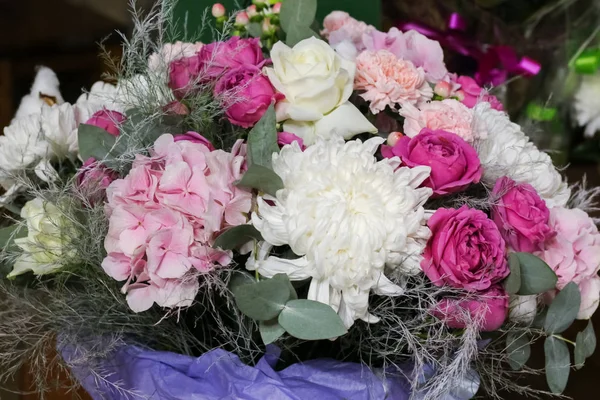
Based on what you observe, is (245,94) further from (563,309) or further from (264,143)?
(563,309)

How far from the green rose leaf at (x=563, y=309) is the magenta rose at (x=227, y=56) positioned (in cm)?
30

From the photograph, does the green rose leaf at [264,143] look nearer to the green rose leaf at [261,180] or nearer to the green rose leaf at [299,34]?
the green rose leaf at [261,180]

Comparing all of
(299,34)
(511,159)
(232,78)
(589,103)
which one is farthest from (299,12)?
(589,103)

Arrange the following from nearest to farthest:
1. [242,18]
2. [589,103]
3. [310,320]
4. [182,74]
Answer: [310,320]
[182,74]
[242,18]
[589,103]

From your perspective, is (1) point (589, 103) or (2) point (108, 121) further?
(1) point (589, 103)

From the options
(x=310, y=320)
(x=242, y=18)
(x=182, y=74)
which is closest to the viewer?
(x=310, y=320)

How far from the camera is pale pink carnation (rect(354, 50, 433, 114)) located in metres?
0.57

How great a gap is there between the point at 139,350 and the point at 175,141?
172 millimetres

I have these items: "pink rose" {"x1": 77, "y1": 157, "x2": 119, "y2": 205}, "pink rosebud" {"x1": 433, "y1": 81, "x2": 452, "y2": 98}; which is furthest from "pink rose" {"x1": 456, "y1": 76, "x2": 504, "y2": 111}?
"pink rose" {"x1": 77, "y1": 157, "x2": 119, "y2": 205}

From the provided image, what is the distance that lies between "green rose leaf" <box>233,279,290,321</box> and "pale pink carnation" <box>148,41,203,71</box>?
0.22m

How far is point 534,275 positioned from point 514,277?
0.02 m

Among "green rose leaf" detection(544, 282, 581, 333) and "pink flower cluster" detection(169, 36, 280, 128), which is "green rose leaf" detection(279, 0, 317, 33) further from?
"green rose leaf" detection(544, 282, 581, 333)

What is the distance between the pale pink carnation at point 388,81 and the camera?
57 cm

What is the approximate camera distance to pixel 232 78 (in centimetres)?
53
